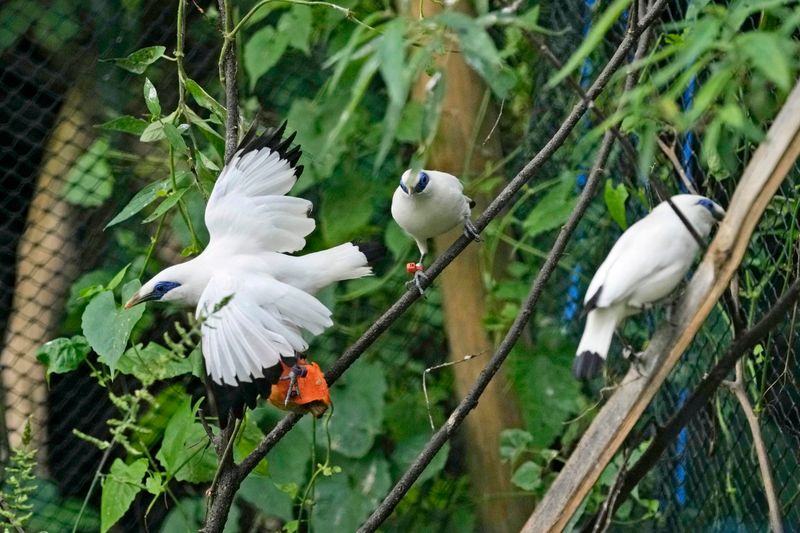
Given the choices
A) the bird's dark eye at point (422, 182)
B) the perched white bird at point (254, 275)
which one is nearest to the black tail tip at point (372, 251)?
the perched white bird at point (254, 275)

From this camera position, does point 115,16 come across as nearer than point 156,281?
No

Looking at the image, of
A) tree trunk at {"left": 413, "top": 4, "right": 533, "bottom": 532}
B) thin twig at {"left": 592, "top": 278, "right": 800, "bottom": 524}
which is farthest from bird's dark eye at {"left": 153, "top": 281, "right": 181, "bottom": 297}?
tree trunk at {"left": 413, "top": 4, "right": 533, "bottom": 532}

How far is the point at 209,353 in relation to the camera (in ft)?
5.33

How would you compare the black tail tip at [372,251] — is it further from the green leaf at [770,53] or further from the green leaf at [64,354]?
the green leaf at [770,53]

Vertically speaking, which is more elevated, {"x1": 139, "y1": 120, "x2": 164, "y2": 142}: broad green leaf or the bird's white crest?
{"x1": 139, "y1": 120, "x2": 164, "y2": 142}: broad green leaf

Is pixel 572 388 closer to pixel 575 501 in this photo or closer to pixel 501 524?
pixel 501 524

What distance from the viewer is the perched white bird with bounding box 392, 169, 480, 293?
196cm

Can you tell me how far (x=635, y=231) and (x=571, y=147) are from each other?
1.16 m

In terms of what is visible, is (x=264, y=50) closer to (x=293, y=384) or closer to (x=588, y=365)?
(x=293, y=384)

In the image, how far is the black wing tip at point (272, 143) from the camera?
1.78m

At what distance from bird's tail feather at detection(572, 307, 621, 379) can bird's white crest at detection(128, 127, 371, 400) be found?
0.37 m

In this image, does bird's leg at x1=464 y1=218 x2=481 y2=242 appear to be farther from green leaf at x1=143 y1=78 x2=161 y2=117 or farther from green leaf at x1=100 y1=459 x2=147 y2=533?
green leaf at x1=100 y1=459 x2=147 y2=533

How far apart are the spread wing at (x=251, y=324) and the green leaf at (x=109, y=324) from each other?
159 mm

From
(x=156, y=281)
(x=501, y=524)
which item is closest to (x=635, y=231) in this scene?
(x=156, y=281)
